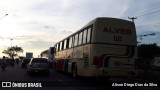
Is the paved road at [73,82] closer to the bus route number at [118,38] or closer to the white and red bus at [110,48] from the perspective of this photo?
the white and red bus at [110,48]

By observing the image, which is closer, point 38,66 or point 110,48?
point 110,48

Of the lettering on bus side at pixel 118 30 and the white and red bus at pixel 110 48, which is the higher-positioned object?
the lettering on bus side at pixel 118 30

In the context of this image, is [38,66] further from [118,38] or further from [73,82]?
[118,38]

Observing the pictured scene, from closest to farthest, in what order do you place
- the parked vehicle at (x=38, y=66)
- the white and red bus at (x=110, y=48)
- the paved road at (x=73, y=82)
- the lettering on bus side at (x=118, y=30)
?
the paved road at (x=73, y=82) < the white and red bus at (x=110, y=48) < the lettering on bus side at (x=118, y=30) < the parked vehicle at (x=38, y=66)

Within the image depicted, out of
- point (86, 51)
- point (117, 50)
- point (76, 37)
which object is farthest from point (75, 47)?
point (117, 50)

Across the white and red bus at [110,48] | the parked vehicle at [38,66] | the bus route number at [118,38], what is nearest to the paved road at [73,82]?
the white and red bus at [110,48]

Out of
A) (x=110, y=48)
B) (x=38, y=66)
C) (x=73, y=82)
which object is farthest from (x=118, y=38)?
(x=38, y=66)

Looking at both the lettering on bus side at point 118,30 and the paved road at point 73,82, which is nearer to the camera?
the paved road at point 73,82

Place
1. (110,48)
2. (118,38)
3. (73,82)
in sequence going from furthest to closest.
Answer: (73,82) < (118,38) < (110,48)

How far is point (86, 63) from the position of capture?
19.9m

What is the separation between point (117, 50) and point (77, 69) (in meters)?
4.48

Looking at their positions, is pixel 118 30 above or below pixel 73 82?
above

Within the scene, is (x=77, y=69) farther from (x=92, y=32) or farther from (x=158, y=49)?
(x=158, y=49)

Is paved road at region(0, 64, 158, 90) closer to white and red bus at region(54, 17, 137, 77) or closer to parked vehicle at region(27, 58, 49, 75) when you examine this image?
white and red bus at region(54, 17, 137, 77)
